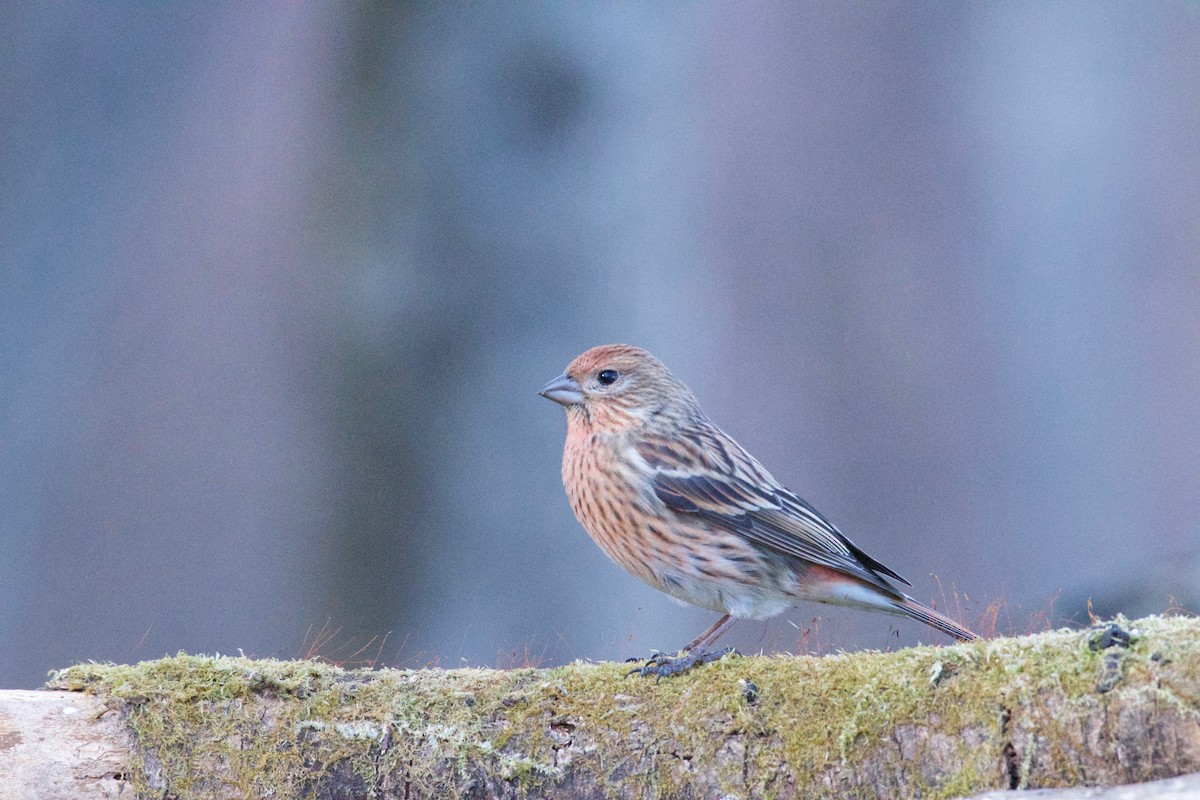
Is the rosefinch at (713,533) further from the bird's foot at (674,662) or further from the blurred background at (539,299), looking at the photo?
the blurred background at (539,299)

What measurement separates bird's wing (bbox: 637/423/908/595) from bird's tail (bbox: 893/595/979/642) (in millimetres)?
73

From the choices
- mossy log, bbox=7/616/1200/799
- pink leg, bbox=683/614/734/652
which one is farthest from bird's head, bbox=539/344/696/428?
mossy log, bbox=7/616/1200/799

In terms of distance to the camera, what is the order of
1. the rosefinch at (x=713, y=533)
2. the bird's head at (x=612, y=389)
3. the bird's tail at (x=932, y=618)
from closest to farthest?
the bird's tail at (x=932, y=618) → the rosefinch at (x=713, y=533) → the bird's head at (x=612, y=389)

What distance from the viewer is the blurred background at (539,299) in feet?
29.4

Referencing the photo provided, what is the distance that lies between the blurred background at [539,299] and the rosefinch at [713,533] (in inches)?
149

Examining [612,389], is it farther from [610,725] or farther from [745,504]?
[610,725]

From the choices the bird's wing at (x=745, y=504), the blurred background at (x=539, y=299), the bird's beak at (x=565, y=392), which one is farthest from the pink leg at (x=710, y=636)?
the blurred background at (x=539, y=299)

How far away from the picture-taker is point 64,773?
3.58 m

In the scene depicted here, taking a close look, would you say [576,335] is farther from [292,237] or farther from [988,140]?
[988,140]

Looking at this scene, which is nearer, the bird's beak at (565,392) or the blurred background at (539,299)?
the bird's beak at (565,392)

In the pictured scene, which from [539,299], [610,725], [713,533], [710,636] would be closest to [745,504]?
[713,533]

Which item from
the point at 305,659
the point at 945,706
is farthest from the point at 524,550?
the point at 945,706

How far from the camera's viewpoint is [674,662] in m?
3.89

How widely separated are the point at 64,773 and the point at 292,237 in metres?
6.55
